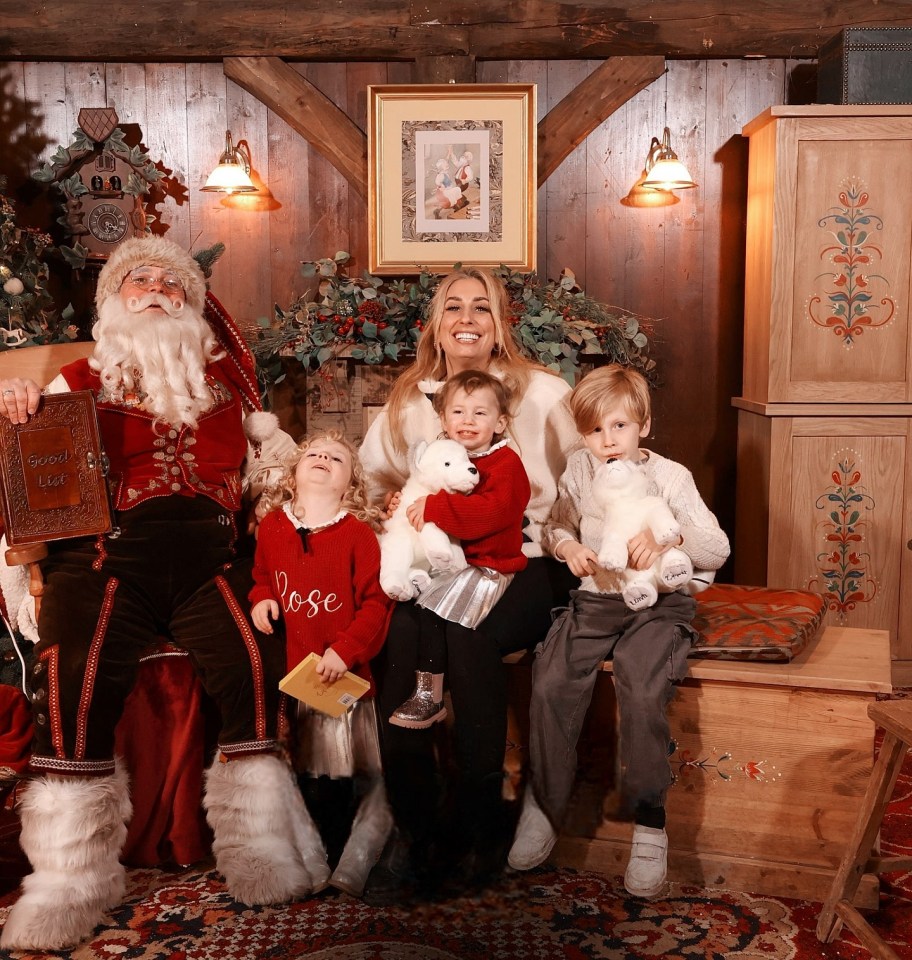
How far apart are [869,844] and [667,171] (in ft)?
9.70

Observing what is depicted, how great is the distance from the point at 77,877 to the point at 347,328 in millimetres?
2389

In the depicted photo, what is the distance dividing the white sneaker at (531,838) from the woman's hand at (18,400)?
161cm

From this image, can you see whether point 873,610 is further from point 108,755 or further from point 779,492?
point 108,755

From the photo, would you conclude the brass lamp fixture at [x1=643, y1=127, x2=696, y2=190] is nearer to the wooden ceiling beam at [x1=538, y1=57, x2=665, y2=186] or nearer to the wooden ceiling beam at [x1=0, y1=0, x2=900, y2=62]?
the wooden ceiling beam at [x1=538, y1=57, x2=665, y2=186]

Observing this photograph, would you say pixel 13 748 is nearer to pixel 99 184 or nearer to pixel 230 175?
pixel 230 175

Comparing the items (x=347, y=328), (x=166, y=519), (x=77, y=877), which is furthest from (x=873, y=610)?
(x=77, y=877)

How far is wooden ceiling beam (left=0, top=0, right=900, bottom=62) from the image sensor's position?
4.13 metres

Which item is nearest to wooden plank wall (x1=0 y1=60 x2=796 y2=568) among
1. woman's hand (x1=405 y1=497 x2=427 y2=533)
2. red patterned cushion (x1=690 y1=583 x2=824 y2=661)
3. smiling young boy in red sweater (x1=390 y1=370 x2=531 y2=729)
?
red patterned cushion (x1=690 y1=583 x2=824 y2=661)

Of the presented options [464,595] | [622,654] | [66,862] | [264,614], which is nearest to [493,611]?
[464,595]

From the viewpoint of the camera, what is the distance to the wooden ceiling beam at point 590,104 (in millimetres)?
4211

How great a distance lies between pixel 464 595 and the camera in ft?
7.75

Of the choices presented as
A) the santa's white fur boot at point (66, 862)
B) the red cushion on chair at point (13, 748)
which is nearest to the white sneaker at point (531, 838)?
the santa's white fur boot at point (66, 862)

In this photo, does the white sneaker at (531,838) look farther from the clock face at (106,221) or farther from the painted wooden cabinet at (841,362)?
the clock face at (106,221)

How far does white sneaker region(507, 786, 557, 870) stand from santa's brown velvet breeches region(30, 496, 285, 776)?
2.13 ft
